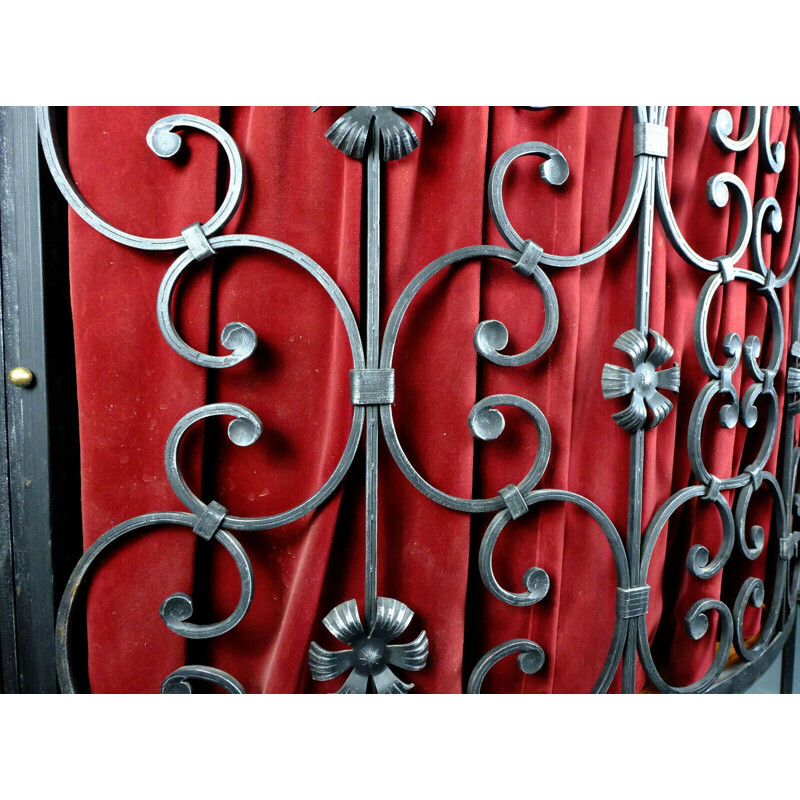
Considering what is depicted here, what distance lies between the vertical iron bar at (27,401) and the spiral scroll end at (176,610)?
0.46ft

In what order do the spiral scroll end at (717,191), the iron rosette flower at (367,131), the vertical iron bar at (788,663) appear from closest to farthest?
the iron rosette flower at (367,131)
the spiral scroll end at (717,191)
the vertical iron bar at (788,663)

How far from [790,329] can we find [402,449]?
636 millimetres

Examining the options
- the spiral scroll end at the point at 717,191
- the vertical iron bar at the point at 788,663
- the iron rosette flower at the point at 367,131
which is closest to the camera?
the iron rosette flower at the point at 367,131

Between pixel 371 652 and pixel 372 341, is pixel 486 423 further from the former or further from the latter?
pixel 371 652

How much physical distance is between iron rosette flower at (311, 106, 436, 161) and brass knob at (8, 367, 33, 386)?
0.39 meters

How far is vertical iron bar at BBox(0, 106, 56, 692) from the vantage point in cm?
56

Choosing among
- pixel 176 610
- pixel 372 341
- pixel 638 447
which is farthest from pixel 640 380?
pixel 176 610

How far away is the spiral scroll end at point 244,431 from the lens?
536mm

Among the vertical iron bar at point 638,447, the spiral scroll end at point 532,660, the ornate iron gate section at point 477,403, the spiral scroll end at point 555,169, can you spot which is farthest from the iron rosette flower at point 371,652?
the spiral scroll end at point 555,169

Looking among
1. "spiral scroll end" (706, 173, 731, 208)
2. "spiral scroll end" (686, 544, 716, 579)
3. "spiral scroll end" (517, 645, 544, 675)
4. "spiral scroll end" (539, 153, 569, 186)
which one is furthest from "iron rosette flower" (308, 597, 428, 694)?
"spiral scroll end" (706, 173, 731, 208)

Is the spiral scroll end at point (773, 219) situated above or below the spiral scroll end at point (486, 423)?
above

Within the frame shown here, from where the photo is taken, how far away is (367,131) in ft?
1.74

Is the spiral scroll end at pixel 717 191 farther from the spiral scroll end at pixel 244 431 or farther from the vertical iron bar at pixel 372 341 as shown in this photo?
the spiral scroll end at pixel 244 431

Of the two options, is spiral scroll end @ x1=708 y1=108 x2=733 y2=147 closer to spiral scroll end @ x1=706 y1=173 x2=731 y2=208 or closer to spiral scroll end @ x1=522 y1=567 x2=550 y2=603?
spiral scroll end @ x1=706 y1=173 x2=731 y2=208
